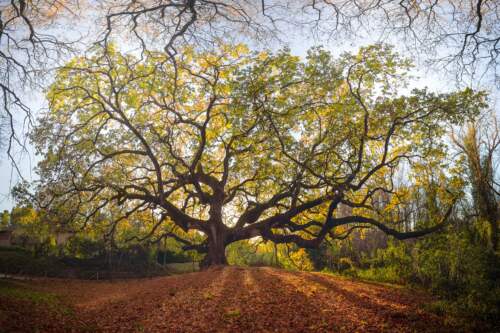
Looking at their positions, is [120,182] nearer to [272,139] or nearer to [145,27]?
[272,139]

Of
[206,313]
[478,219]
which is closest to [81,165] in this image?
[206,313]

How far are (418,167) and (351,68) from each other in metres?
5.14

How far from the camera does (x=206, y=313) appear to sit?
679 centimetres

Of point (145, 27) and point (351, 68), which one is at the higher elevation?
point (351, 68)

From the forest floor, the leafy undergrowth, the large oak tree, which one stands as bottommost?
the forest floor

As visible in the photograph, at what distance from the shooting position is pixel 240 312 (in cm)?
674

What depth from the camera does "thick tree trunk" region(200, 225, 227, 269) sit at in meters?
15.8

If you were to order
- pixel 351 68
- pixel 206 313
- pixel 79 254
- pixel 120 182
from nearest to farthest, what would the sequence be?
pixel 206 313, pixel 351 68, pixel 120 182, pixel 79 254

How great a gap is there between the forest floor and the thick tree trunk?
636 centimetres

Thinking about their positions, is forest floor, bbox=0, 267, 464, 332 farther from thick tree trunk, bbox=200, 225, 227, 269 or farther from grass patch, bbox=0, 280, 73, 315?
thick tree trunk, bbox=200, 225, 227, 269

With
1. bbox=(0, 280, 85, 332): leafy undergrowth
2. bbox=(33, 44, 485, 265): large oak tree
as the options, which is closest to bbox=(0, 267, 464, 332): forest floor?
bbox=(0, 280, 85, 332): leafy undergrowth

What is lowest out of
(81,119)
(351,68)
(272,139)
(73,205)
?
(73,205)

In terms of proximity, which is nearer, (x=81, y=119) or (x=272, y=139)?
(x=272, y=139)

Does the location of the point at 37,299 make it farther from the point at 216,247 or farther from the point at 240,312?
the point at 216,247
